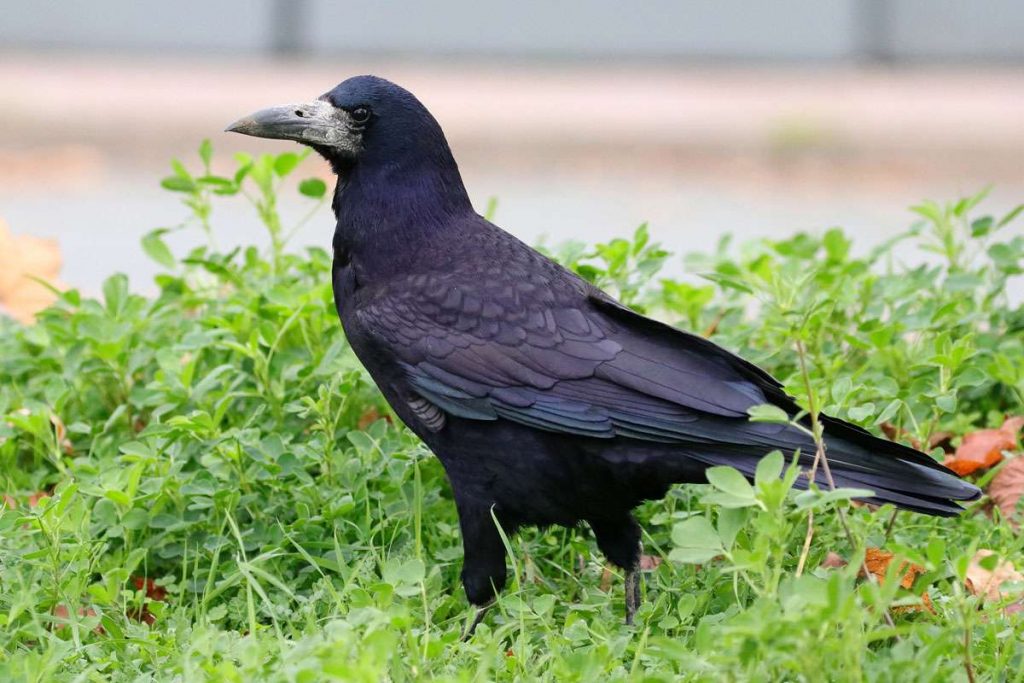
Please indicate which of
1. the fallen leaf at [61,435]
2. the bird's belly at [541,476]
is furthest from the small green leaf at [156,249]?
the bird's belly at [541,476]

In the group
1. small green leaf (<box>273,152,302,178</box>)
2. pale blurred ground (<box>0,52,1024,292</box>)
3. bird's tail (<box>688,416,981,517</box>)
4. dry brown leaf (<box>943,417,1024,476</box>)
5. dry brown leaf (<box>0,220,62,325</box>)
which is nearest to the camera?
bird's tail (<box>688,416,981,517</box>)

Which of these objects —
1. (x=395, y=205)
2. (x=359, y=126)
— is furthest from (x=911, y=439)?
(x=359, y=126)

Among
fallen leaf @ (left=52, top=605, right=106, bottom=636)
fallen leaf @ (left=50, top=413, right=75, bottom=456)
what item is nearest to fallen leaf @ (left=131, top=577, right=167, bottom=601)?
fallen leaf @ (left=52, top=605, right=106, bottom=636)

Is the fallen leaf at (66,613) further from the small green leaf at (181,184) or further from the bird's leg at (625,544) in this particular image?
the small green leaf at (181,184)

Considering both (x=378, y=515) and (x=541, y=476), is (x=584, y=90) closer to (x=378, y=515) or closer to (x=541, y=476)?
(x=378, y=515)

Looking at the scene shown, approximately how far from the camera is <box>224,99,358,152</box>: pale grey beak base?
3.71m

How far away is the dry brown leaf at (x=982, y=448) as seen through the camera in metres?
3.97

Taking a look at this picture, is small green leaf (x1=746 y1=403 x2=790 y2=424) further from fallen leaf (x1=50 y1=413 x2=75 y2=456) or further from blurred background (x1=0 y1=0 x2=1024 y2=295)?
blurred background (x1=0 y1=0 x2=1024 y2=295)

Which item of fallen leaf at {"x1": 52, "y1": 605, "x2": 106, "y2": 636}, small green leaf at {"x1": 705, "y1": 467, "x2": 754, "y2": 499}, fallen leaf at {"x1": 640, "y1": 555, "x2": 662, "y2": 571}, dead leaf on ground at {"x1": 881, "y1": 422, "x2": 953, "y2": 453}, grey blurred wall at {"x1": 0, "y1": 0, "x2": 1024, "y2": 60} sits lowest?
fallen leaf at {"x1": 52, "y1": 605, "x2": 106, "y2": 636}

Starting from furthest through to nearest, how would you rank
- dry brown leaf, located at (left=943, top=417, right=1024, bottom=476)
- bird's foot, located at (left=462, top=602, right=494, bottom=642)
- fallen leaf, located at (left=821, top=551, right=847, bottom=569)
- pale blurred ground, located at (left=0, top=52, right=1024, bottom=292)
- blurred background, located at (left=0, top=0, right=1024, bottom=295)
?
1. blurred background, located at (left=0, top=0, right=1024, bottom=295)
2. pale blurred ground, located at (left=0, top=52, right=1024, bottom=292)
3. dry brown leaf, located at (left=943, top=417, right=1024, bottom=476)
4. fallen leaf, located at (left=821, top=551, right=847, bottom=569)
5. bird's foot, located at (left=462, top=602, right=494, bottom=642)

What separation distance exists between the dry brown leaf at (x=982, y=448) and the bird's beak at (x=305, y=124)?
1781 millimetres

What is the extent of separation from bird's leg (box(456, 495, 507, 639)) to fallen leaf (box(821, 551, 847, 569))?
30.7 inches

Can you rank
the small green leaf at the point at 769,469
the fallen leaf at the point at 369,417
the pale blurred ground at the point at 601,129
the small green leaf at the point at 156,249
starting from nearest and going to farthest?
the small green leaf at the point at 769,469
the fallen leaf at the point at 369,417
the small green leaf at the point at 156,249
the pale blurred ground at the point at 601,129

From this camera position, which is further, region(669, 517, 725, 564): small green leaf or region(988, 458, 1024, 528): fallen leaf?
region(988, 458, 1024, 528): fallen leaf
